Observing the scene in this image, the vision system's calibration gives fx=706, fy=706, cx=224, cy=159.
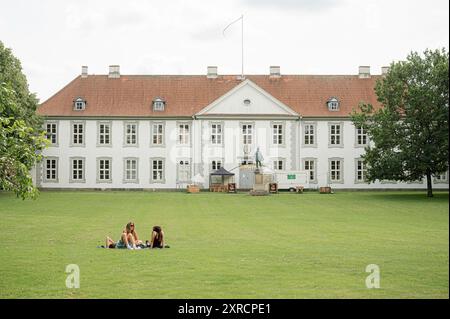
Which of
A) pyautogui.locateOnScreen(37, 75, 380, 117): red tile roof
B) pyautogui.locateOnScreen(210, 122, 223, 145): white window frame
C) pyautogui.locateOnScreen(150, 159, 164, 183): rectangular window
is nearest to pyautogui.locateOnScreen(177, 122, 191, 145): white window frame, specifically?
pyautogui.locateOnScreen(37, 75, 380, 117): red tile roof

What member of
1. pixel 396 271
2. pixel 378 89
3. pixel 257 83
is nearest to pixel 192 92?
pixel 257 83

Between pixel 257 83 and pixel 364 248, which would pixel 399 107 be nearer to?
pixel 257 83

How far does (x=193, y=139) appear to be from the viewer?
5622 cm

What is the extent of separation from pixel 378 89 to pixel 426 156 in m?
5.76

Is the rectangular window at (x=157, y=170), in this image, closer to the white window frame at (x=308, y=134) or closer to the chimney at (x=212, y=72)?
the chimney at (x=212, y=72)

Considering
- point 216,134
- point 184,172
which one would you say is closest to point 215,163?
point 216,134

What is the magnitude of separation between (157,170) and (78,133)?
6990 mm

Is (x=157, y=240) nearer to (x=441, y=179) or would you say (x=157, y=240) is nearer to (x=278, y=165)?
(x=278, y=165)

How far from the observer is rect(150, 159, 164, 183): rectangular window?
56.4 m

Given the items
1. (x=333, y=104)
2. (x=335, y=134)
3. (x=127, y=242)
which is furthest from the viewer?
(x=333, y=104)

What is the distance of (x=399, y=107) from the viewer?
45062 millimetres

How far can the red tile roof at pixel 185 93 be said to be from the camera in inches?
2224

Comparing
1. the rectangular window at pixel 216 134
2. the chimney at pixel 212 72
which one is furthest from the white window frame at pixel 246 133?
the chimney at pixel 212 72

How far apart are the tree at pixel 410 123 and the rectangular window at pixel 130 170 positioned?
753 inches
